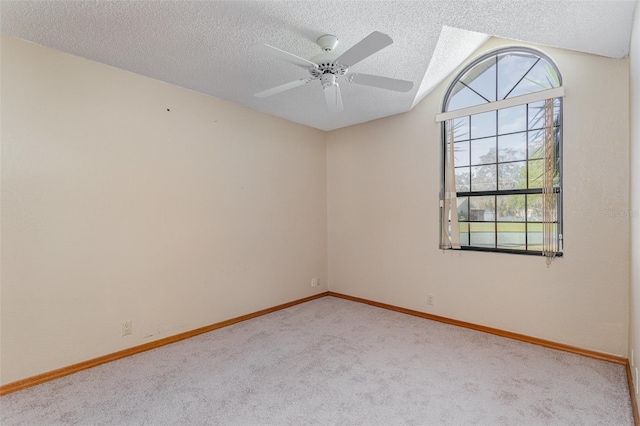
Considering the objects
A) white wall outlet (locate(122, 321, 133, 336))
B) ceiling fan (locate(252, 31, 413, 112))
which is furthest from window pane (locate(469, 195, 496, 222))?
white wall outlet (locate(122, 321, 133, 336))

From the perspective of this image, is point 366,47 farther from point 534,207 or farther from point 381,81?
point 534,207

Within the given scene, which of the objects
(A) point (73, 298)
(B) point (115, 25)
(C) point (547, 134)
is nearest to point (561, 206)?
(C) point (547, 134)

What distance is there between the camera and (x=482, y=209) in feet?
10.9

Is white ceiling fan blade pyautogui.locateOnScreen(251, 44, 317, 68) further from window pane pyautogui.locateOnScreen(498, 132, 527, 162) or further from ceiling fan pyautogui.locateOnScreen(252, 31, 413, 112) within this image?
window pane pyautogui.locateOnScreen(498, 132, 527, 162)

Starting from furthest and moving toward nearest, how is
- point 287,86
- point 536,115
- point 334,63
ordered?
point 536,115, point 287,86, point 334,63

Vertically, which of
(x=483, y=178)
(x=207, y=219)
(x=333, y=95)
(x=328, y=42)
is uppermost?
(x=328, y=42)

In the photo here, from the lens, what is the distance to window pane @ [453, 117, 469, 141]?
341 centimetres

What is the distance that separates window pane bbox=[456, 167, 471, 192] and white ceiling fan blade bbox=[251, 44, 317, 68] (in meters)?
2.17

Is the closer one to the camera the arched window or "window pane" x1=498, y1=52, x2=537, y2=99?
the arched window

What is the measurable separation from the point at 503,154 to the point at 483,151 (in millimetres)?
199

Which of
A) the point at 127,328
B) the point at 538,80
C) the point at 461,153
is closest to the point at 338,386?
the point at 127,328

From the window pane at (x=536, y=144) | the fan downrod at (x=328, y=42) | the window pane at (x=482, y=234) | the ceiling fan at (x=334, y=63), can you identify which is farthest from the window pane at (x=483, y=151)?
the fan downrod at (x=328, y=42)

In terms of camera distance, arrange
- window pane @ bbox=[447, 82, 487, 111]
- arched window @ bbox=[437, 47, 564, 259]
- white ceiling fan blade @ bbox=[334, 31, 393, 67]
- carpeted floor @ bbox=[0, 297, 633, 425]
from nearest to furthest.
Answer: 1. white ceiling fan blade @ bbox=[334, 31, 393, 67]
2. carpeted floor @ bbox=[0, 297, 633, 425]
3. arched window @ bbox=[437, 47, 564, 259]
4. window pane @ bbox=[447, 82, 487, 111]

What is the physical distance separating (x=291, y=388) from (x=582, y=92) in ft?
11.0
